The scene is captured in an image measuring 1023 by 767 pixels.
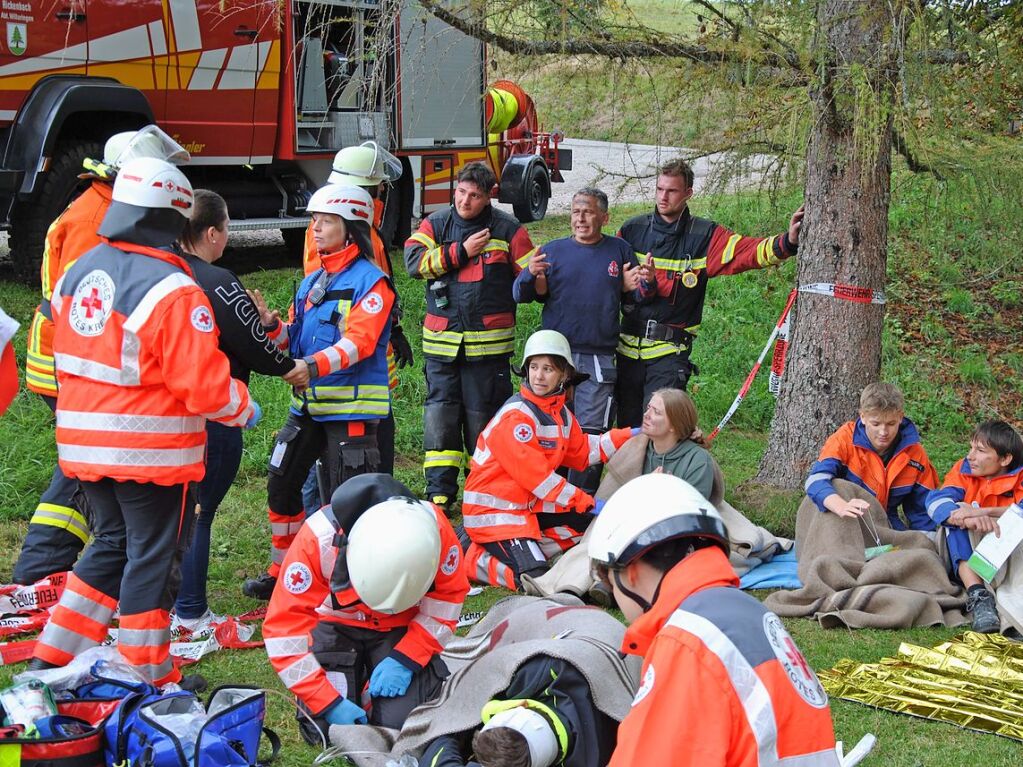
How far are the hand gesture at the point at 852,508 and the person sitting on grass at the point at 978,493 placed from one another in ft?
1.21

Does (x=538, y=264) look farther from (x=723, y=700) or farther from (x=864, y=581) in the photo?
(x=723, y=700)

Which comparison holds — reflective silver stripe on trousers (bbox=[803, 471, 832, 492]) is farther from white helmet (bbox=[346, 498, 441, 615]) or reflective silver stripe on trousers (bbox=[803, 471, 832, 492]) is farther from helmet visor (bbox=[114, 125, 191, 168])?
helmet visor (bbox=[114, 125, 191, 168])

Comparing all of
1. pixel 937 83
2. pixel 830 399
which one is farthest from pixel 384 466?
pixel 937 83

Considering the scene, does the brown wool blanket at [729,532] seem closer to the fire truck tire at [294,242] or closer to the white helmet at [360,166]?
the white helmet at [360,166]

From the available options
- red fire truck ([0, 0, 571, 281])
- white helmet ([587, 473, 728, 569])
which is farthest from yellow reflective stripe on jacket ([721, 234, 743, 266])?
white helmet ([587, 473, 728, 569])

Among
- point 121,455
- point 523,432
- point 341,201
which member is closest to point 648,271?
point 523,432

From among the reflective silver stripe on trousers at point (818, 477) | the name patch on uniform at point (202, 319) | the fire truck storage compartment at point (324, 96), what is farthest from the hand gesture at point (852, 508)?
the fire truck storage compartment at point (324, 96)

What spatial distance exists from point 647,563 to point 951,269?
10.3 m

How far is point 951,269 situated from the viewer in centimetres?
1168

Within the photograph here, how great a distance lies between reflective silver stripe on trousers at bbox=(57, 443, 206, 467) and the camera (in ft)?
12.5

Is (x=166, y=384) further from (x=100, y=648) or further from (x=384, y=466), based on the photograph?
(x=384, y=466)

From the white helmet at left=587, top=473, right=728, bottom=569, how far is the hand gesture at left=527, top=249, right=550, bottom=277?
3.55 metres

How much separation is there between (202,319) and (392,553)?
105cm

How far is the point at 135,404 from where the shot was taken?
150 inches
